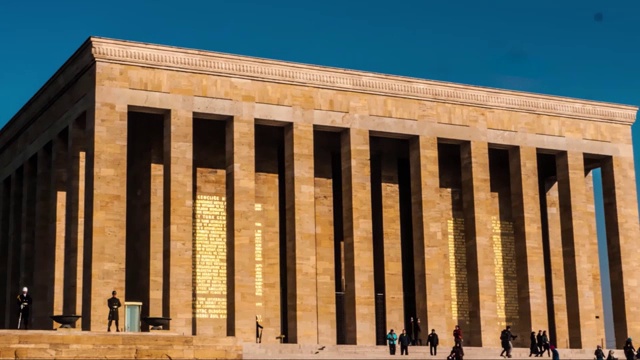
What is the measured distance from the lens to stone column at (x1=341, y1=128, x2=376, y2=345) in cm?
3722

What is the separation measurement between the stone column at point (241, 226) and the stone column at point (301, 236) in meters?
1.64

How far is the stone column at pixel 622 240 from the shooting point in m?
42.5

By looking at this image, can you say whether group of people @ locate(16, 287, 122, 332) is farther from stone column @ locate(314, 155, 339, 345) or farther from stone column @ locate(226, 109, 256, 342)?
stone column @ locate(314, 155, 339, 345)

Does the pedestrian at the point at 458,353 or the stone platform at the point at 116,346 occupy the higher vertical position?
the stone platform at the point at 116,346

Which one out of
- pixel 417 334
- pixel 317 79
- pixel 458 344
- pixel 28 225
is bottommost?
pixel 458 344

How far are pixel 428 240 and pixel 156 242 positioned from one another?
10338 mm

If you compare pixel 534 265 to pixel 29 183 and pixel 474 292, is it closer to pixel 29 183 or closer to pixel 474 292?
pixel 474 292

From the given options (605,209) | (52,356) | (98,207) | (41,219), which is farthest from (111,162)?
(605,209)

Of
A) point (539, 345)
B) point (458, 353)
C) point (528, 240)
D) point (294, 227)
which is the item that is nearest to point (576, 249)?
point (528, 240)

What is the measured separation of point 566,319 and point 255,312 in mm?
13364

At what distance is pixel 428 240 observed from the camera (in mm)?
39188

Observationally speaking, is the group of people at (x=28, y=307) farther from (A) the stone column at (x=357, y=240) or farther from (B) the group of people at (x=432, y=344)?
(A) the stone column at (x=357, y=240)

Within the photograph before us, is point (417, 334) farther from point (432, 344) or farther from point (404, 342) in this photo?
point (404, 342)

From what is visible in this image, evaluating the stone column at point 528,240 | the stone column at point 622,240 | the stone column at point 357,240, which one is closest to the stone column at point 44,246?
the stone column at point 357,240
